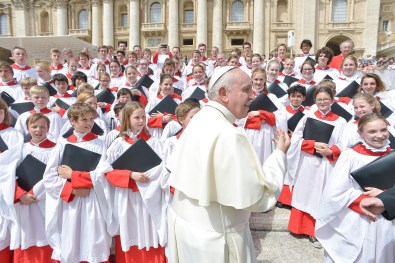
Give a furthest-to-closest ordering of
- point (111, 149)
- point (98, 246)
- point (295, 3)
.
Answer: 1. point (295, 3)
2. point (111, 149)
3. point (98, 246)

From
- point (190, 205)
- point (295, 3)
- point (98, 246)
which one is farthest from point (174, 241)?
point (295, 3)

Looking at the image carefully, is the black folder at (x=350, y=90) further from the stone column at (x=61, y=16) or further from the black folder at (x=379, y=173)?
the stone column at (x=61, y=16)


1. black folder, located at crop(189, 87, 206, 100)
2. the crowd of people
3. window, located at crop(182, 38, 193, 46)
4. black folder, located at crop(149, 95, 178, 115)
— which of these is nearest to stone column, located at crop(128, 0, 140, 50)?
window, located at crop(182, 38, 193, 46)

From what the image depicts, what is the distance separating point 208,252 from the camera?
1990mm

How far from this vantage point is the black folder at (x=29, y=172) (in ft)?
11.4

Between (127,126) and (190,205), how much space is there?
1.92 meters

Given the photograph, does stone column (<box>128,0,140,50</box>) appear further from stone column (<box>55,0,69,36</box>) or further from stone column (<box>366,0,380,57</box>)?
stone column (<box>366,0,380,57</box>)

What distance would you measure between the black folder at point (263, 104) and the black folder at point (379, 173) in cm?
261

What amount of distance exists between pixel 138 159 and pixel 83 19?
47.3 m

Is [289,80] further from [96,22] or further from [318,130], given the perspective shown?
[96,22]

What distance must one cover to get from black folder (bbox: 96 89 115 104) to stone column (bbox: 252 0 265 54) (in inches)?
1349

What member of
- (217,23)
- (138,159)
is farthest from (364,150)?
(217,23)

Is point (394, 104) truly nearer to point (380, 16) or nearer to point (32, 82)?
point (32, 82)

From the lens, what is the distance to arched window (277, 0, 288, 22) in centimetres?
3864
